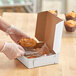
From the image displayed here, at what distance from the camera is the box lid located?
1.99 metres

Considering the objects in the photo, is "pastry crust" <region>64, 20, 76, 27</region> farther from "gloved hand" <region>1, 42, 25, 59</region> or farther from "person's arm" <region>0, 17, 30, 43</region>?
"gloved hand" <region>1, 42, 25, 59</region>

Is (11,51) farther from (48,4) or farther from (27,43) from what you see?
(48,4)

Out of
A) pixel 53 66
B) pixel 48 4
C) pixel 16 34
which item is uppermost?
pixel 16 34

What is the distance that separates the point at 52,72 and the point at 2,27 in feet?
2.32

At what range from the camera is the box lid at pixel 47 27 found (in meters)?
1.99

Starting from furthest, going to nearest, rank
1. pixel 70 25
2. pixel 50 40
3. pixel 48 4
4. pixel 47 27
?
pixel 48 4 < pixel 70 25 < pixel 47 27 < pixel 50 40

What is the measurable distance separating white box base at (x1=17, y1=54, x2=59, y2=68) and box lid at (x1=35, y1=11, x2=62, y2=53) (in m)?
0.07

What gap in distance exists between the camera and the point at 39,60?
6.23ft

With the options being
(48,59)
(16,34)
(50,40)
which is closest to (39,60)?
(48,59)

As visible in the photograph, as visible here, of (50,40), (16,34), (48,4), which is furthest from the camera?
(48,4)

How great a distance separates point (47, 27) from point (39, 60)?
13.6 inches

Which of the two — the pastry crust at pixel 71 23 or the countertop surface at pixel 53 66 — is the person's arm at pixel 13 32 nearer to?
the countertop surface at pixel 53 66

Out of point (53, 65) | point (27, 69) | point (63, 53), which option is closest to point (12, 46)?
point (27, 69)

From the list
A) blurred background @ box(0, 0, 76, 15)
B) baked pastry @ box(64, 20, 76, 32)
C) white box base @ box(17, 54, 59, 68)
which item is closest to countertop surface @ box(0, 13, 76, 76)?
white box base @ box(17, 54, 59, 68)
